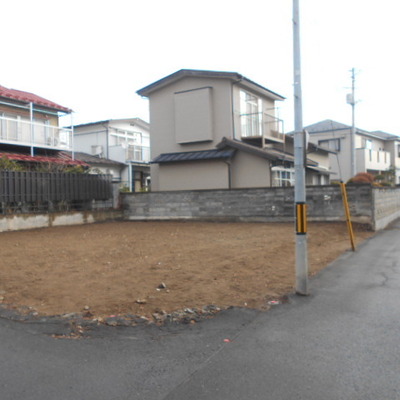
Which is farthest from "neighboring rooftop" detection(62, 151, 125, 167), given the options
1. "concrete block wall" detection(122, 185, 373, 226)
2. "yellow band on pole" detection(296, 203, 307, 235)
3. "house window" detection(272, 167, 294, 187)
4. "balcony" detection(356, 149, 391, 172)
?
"balcony" detection(356, 149, 391, 172)

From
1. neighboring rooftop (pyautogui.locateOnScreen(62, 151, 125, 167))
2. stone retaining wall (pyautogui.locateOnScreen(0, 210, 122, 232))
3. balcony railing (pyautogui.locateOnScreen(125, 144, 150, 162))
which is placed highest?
balcony railing (pyautogui.locateOnScreen(125, 144, 150, 162))

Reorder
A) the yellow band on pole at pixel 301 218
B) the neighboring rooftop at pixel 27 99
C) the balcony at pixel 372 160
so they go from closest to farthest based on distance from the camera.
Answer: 1. the yellow band on pole at pixel 301 218
2. the neighboring rooftop at pixel 27 99
3. the balcony at pixel 372 160

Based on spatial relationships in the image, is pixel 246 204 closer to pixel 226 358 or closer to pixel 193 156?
pixel 193 156

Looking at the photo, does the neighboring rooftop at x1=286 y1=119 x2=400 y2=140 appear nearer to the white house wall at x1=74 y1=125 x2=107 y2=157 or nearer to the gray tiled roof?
the white house wall at x1=74 y1=125 x2=107 y2=157

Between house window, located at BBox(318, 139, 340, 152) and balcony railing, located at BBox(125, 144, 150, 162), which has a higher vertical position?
house window, located at BBox(318, 139, 340, 152)

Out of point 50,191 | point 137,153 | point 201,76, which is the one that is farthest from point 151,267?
point 137,153

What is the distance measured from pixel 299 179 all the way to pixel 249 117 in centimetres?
1555

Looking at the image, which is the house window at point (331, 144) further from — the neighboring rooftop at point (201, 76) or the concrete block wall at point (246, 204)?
the concrete block wall at point (246, 204)

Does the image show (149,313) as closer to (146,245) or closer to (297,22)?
(297,22)

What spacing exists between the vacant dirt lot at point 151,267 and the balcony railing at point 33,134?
8.29 m

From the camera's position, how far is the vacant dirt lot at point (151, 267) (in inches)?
200

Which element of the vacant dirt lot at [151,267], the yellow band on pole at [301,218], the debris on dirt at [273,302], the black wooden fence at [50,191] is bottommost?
the debris on dirt at [273,302]

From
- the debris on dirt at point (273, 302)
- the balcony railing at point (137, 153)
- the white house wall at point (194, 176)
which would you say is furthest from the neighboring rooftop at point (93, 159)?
the debris on dirt at point (273, 302)

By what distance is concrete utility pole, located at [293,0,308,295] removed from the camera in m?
5.32
